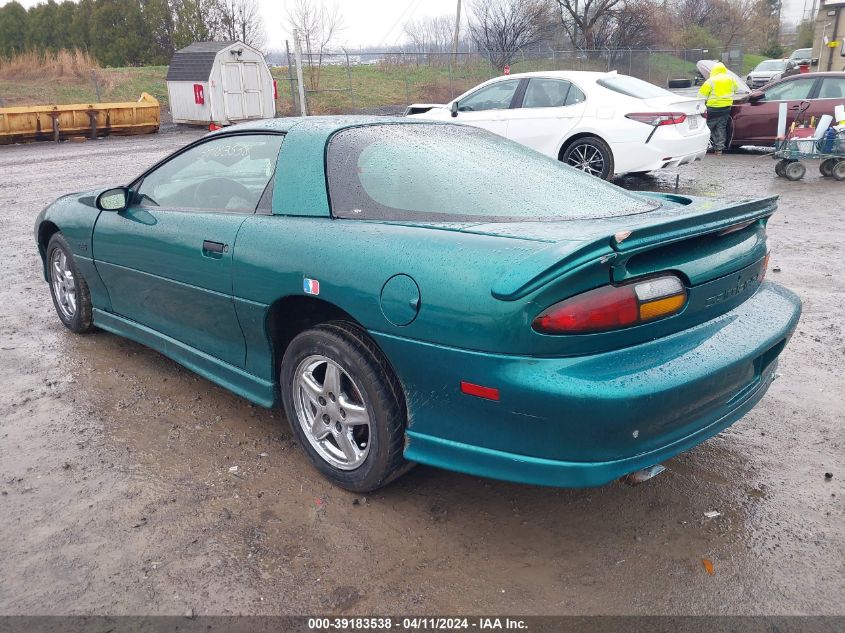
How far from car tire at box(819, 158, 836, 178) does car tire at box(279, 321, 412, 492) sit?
1037 cm

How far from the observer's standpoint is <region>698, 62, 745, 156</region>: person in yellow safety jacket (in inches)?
507

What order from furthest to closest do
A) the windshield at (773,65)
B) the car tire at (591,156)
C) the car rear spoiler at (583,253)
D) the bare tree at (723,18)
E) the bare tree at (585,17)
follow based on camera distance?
the bare tree at (723,18), the bare tree at (585,17), the windshield at (773,65), the car tire at (591,156), the car rear spoiler at (583,253)

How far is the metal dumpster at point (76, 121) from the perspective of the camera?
19375 millimetres

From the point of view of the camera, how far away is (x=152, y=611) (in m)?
2.38

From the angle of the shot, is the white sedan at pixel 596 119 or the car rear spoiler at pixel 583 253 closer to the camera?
the car rear spoiler at pixel 583 253

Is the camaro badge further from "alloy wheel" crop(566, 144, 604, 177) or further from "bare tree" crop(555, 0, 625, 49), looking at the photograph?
"bare tree" crop(555, 0, 625, 49)

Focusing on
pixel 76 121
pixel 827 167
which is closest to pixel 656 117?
pixel 827 167

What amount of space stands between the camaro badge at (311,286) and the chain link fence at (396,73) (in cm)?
2330

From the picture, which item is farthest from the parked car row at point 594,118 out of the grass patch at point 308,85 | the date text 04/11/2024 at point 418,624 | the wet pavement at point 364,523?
the grass patch at point 308,85

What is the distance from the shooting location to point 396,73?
105 feet

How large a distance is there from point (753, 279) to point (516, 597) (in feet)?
5.20

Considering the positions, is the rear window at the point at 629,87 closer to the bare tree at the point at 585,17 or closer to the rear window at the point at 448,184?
the rear window at the point at 448,184

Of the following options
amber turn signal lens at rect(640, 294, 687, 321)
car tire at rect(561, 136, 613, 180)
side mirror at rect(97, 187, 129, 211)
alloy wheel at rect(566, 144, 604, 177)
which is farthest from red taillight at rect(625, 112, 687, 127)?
amber turn signal lens at rect(640, 294, 687, 321)

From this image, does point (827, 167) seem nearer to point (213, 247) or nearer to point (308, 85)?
point (213, 247)
